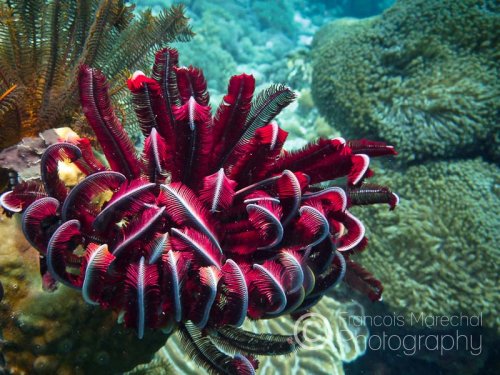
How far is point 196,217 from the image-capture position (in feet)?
6.39

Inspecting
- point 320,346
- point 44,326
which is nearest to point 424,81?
point 320,346

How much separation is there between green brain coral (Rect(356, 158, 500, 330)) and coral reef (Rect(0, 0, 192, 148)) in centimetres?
440

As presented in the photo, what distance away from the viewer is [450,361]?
6180 millimetres

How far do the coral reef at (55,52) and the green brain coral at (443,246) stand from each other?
14.4 feet

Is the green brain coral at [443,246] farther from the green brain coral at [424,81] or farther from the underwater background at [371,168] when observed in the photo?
the green brain coral at [424,81]

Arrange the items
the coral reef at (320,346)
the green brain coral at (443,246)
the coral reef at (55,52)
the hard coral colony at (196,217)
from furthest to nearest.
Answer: the green brain coral at (443,246) < the coral reef at (320,346) < the coral reef at (55,52) < the hard coral colony at (196,217)

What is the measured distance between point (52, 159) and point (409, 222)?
5.22m

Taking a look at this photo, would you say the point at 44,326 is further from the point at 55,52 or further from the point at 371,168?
the point at 371,168

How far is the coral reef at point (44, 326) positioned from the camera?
2301 mm

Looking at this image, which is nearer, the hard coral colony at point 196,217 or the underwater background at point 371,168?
the hard coral colony at point 196,217

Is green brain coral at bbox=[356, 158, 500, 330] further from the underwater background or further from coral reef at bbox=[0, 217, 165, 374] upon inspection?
coral reef at bbox=[0, 217, 165, 374]

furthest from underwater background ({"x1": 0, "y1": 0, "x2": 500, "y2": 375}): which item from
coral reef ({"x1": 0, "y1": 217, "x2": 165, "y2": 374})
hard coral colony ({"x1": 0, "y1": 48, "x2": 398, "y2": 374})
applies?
hard coral colony ({"x1": 0, "y1": 48, "x2": 398, "y2": 374})

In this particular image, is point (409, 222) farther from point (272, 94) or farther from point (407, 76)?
point (272, 94)

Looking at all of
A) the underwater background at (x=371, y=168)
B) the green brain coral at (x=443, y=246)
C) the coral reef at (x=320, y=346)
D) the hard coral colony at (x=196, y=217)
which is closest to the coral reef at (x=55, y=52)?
the underwater background at (x=371, y=168)
